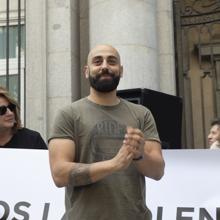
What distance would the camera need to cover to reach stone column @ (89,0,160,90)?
7102 millimetres

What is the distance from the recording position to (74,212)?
257cm

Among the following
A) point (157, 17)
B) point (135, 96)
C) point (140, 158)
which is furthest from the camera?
point (157, 17)

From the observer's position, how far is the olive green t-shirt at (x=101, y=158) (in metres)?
2.54

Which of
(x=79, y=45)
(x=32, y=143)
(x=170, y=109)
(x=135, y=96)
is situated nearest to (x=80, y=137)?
(x=32, y=143)

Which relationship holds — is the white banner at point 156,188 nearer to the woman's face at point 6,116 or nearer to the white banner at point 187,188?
the white banner at point 187,188

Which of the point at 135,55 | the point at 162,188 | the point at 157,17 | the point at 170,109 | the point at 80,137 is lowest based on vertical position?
the point at 162,188

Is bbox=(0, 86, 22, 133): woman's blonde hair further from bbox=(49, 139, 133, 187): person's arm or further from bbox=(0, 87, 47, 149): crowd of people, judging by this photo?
bbox=(49, 139, 133, 187): person's arm

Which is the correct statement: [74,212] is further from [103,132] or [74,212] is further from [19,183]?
[19,183]

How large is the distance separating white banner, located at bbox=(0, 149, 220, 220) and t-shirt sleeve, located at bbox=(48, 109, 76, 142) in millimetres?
1719

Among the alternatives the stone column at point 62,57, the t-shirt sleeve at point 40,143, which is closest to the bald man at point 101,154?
the t-shirt sleeve at point 40,143

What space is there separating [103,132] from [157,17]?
550 cm

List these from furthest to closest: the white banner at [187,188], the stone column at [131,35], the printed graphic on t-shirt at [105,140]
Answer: the stone column at [131,35] < the white banner at [187,188] < the printed graphic on t-shirt at [105,140]

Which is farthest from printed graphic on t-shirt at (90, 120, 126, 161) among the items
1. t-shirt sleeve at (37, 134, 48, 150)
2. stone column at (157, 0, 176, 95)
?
stone column at (157, 0, 176, 95)

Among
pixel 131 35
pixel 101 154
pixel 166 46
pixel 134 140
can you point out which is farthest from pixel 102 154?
pixel 166 46
